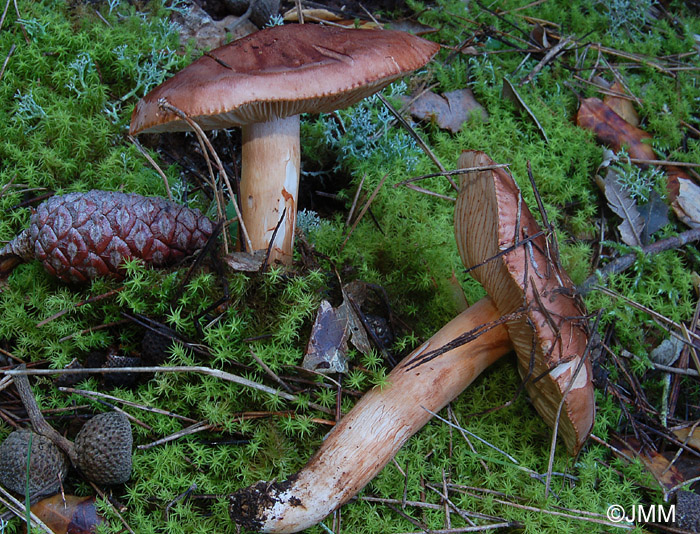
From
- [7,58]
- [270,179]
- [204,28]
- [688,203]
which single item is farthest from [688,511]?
[7,58]

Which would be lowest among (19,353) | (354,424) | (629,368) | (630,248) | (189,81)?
(629,368)

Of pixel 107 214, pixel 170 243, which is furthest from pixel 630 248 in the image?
pixel 107 214

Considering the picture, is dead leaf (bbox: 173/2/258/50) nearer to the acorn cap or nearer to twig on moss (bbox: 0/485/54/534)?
the acorn cap

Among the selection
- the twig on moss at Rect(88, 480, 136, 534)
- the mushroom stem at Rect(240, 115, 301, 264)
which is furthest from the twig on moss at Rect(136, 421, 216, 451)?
the mushroom stem at Rect(240, 115, 301, 264)

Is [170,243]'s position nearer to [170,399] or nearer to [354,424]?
[170,399]

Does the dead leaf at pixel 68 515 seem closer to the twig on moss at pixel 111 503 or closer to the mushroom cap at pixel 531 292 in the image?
the twig on moss at pixel 111 503

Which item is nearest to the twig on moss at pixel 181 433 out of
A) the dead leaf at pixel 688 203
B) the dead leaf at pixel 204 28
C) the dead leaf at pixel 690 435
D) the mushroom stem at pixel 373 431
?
the mushroom stem at pixel 373 431
